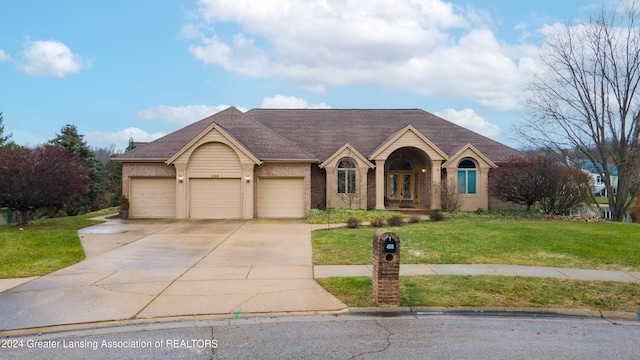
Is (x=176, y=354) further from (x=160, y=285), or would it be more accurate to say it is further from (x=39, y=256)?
(x=39, y=256)

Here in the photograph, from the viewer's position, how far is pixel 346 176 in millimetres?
23203

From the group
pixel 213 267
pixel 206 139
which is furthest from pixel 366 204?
pixel 213 267

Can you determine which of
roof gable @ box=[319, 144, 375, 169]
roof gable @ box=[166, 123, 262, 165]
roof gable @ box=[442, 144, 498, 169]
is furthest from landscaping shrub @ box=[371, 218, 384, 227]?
roof gable @ box=[442, 144, 498, 169]

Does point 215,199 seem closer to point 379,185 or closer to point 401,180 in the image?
point 379,185

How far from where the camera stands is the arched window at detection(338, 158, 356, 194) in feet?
76.0

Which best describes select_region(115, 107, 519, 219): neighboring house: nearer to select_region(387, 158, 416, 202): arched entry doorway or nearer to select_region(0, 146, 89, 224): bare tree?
select_region(387, 158, 416, 202): arched entry doorway

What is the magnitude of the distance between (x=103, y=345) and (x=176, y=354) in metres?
1.10

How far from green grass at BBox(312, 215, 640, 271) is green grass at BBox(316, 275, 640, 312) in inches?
70.1

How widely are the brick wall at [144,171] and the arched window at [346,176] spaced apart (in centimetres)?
871

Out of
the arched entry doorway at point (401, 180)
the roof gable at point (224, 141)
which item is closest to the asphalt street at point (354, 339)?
the roof gable at point (224, 141)

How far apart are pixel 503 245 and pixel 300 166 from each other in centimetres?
1156

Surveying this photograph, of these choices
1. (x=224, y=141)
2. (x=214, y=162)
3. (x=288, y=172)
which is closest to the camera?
(x=224, y=141)

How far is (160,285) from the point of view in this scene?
8180 millimetres

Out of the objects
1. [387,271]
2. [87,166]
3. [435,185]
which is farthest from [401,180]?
[87,166]
